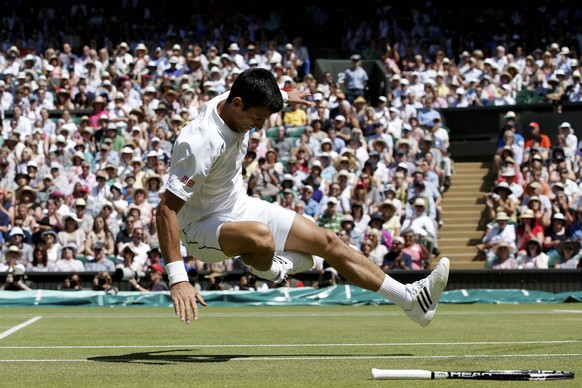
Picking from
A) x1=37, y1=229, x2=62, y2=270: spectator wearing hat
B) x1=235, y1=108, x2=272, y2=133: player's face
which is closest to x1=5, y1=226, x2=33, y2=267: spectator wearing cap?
x1=37, y1=229, x2=62, y2=270: spectator wearing hat

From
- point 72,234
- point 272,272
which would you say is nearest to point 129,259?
point 72,234

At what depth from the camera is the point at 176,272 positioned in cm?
738

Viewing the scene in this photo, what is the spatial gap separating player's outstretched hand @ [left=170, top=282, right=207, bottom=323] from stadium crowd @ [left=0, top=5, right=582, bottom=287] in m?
11.4

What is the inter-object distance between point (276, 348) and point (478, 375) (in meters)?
2.88

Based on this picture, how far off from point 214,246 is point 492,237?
12911mm

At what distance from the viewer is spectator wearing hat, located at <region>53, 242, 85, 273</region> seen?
1967 cm

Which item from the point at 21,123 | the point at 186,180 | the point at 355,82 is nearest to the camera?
the point at 186,180

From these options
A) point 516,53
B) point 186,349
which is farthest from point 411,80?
point 186,349

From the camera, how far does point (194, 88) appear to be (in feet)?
84.4

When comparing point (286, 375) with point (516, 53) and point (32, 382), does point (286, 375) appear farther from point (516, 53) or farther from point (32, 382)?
point (516, 53)

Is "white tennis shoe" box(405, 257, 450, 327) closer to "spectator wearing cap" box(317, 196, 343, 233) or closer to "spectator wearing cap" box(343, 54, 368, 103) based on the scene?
"spectator wearing cap" box(317, 196, 343, 233)

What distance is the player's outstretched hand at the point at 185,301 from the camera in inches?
280

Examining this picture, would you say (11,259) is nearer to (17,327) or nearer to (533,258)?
(17,327)

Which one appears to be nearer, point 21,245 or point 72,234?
point 21,245
